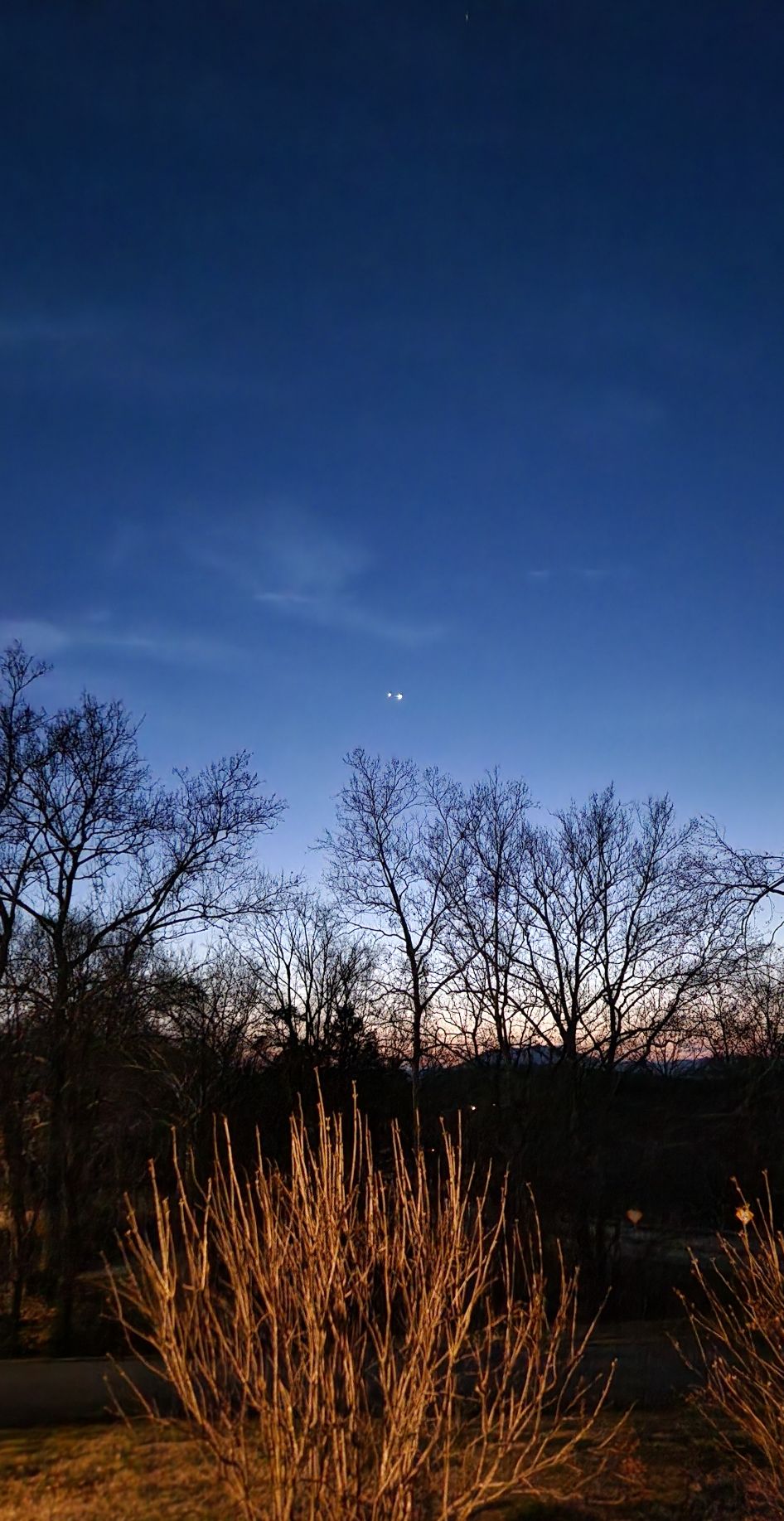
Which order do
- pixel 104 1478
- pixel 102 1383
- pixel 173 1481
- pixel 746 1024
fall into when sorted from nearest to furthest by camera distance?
pixel 173 1481 → pixel 104 1478 → pixel 102 1383 → pixel 746 1024

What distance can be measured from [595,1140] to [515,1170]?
5911 millimetres

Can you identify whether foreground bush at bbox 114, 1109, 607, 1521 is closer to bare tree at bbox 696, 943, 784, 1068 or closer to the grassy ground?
the grassy ground

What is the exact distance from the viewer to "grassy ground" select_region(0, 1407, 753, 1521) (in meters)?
7.14

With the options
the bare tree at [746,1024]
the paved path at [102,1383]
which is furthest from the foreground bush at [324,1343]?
the bare tree at [746,1024]

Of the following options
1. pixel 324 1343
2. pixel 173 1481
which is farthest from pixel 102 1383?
pixel 324 1343

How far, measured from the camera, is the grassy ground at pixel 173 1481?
23.4 ft

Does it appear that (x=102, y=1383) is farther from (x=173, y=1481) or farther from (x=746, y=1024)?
(x=746, y=1024)

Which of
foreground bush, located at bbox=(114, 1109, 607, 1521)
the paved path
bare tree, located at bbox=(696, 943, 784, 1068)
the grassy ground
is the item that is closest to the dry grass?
the grassy ground

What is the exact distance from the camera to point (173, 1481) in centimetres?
775

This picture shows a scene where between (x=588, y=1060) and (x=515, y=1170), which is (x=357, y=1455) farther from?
(x=588, y=1060)

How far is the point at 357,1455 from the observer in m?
4.43

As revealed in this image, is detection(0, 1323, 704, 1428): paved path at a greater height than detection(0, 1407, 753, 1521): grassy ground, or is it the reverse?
detection(0, 1407, 753, 1521): grassy ground

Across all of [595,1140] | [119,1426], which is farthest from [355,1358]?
[595,1140]

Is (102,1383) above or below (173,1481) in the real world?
below
